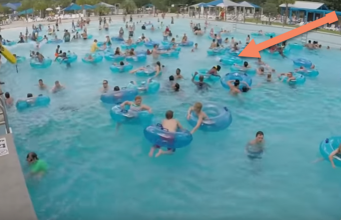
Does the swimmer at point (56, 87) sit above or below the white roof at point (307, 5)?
below

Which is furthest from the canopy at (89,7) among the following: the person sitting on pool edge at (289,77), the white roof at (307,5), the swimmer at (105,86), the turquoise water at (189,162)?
the person sitting on pool edge at (289,77)

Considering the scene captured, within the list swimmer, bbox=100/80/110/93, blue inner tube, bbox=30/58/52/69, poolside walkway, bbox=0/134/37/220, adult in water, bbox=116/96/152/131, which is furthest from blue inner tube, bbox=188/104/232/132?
blue inner tube, bbox=30/58/52/69

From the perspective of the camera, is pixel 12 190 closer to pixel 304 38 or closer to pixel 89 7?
pixel 304 38

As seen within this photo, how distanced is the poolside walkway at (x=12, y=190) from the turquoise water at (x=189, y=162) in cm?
158

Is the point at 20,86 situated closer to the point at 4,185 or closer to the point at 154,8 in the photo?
the point at 4,185

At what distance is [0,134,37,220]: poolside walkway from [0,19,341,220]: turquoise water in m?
1.58

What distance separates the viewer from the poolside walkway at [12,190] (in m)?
3.24

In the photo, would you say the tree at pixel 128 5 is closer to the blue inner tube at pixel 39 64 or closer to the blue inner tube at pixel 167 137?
the blue inner tube at pixel 39 64

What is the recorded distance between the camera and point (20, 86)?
1239 centimetres

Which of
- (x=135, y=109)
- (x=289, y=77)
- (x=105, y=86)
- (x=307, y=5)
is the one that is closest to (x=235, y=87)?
(x=289, y=77)

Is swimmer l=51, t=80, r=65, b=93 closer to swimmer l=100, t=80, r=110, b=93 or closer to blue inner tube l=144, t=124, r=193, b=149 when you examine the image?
swimmer l=100, t=80, r=110, b=93

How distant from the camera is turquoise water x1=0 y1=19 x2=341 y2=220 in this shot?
5621mm

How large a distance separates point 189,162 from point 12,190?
3973 mm

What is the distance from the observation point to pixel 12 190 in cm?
359
